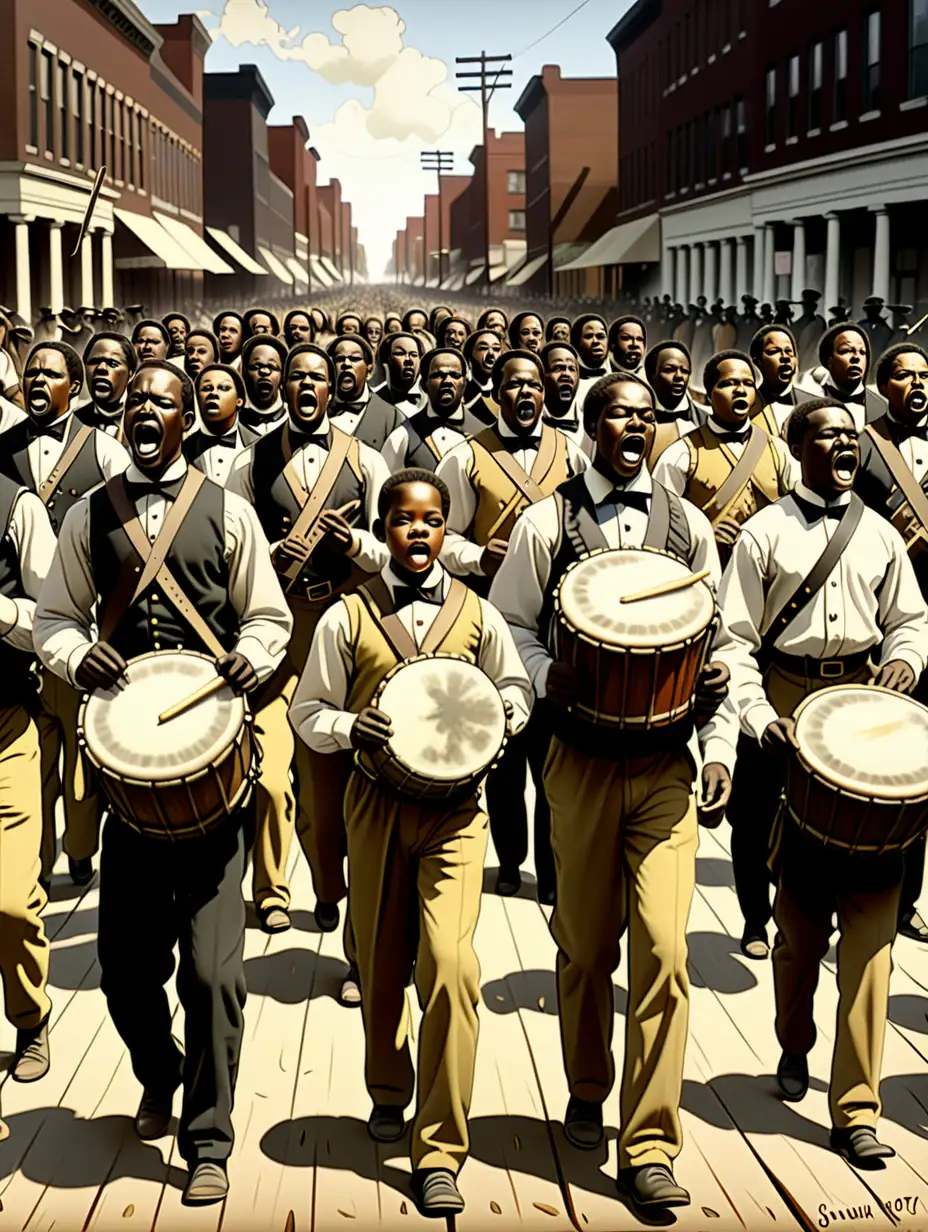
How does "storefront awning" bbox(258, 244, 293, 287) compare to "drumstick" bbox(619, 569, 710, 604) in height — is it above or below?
above

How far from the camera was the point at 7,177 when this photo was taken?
126 ft

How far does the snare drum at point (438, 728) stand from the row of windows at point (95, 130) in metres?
37.2

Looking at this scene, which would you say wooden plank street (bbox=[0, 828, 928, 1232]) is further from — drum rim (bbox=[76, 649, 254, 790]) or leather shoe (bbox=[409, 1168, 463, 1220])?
drum rim (bbox=[76, 649, 254, 790])

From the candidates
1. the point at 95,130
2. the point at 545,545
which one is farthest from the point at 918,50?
the point at 545,545

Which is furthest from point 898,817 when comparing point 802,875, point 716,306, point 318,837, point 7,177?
point 7,177

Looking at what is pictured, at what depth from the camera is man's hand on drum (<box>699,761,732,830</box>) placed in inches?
216

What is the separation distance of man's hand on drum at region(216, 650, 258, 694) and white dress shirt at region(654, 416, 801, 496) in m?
4.47

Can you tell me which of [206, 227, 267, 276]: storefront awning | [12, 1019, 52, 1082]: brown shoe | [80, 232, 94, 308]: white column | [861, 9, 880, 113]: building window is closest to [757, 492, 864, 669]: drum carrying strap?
[12, 1019, 52, 1082]: brown shoe

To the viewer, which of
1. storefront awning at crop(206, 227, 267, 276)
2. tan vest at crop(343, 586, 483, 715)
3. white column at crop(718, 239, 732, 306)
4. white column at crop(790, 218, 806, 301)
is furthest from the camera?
storefront awning at crop(206, 227, 267, 276)

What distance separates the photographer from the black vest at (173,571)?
575cm

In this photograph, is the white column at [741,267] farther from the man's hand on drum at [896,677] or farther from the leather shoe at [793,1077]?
the leather shoe at [793,1077]

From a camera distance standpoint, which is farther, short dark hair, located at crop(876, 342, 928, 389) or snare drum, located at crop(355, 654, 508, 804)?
short dark hair, located at crop(876, 342, 928, 389)

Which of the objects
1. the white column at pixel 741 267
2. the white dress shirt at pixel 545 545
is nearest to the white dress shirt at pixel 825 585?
the white dress shirt at pixel 545 545

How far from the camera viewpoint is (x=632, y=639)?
5391 mm
